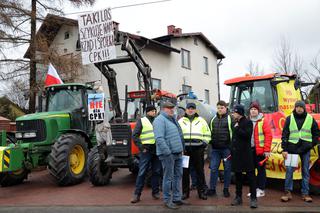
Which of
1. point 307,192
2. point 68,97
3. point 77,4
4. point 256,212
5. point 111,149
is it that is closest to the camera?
point 256,212

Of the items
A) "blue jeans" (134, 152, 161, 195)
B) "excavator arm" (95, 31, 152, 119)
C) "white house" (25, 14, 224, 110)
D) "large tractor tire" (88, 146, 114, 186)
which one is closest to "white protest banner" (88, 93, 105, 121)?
"large tractor tire" (88, 146, 114, 186)

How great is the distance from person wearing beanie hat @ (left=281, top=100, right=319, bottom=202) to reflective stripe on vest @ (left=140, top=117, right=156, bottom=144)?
2625 millimetres

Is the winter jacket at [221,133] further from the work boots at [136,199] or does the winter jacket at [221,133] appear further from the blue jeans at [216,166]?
the work boots at [136,199]

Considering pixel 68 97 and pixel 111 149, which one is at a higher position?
pixel 68 97

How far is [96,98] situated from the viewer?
31.2 ft

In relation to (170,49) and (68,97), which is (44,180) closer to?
(68,97)

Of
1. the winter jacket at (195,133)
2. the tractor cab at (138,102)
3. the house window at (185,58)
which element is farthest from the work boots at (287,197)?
the house window at (185,58)

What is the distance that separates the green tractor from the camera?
29.9 ft

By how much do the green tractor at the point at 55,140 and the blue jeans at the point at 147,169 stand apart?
2551 mm

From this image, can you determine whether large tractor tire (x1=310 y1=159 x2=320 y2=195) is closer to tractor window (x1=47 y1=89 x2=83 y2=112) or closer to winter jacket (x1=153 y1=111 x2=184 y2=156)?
winter jacket (x1=153 y1=111 x2=184 y2=156)

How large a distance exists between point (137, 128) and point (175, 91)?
18140 mm

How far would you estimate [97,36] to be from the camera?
9.40m

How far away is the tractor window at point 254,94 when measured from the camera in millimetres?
9211

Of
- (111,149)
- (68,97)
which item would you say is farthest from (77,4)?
(111,149)
